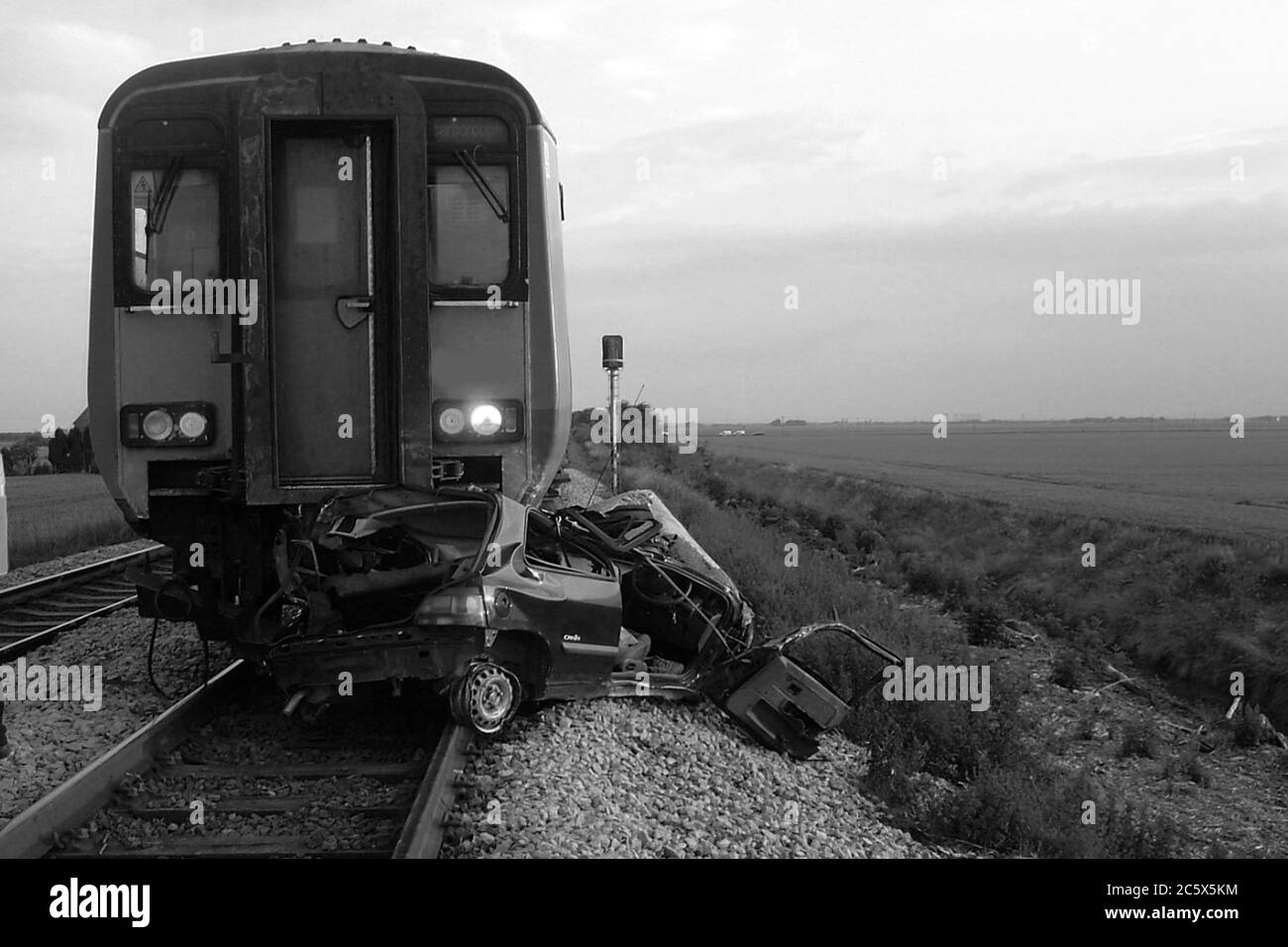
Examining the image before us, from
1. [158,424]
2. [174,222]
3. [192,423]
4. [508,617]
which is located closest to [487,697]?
[508,617]

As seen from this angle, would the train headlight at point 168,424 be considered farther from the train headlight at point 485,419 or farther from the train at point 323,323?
the train headlight at point 485,419

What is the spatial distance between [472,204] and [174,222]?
6.04ft

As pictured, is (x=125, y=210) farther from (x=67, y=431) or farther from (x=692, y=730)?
(x=67, y=431)

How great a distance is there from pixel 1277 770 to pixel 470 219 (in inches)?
305

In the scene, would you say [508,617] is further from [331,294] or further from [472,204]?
[472,204]

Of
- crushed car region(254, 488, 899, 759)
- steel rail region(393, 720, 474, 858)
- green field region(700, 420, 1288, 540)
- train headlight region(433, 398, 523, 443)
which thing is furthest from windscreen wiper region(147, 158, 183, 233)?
green field region(700, 420, 1288, 540)

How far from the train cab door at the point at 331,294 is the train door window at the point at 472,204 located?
324 mm

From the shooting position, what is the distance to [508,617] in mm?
6129

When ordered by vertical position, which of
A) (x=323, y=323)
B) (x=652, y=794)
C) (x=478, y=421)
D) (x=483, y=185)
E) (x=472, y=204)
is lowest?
(x=652, y=794)

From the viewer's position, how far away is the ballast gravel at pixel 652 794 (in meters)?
4.86

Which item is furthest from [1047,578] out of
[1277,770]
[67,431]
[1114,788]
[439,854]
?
[67,431]

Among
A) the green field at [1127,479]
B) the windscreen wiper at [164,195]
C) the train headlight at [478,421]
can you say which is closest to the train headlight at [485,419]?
the train headlight at [478,421]

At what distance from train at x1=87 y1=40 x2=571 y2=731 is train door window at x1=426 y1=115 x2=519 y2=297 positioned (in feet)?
0.04

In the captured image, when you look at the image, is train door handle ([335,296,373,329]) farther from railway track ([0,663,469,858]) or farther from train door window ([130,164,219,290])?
railway track ([0,663,469,858])
